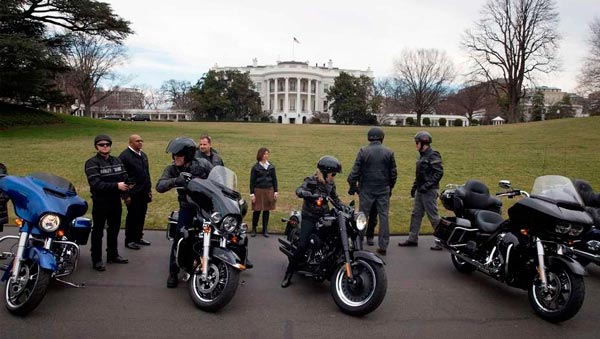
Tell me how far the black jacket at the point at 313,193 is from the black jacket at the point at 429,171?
246 centimetres

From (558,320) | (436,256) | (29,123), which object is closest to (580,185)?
(436,256)

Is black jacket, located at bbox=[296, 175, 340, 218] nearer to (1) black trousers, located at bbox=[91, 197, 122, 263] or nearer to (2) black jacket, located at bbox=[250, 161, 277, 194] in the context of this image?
(1) black trousers, located at bbox=[91, 197, 122, 263]

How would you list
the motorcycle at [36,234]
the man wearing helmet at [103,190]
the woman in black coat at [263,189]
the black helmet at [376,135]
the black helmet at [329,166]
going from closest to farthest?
the motorcycle at [36,234] < the black helmet at [329,166] < the man wearing helmet at [103,190] < the black helmet at [376,135] < the woman in black coat at [263,189]

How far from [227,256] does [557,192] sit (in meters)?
3.57

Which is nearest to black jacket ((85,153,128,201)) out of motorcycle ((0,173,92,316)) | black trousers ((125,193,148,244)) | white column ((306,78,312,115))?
motorcycle ((0,173,92,316))

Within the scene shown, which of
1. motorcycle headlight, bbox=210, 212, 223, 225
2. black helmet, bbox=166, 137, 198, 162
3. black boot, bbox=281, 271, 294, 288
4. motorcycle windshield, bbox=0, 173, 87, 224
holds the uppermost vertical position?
black helmet, bbox=166, 137, 198, 162

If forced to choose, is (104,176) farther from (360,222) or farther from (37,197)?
(360,222)

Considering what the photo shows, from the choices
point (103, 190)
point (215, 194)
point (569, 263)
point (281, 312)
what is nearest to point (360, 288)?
point (281, 312)

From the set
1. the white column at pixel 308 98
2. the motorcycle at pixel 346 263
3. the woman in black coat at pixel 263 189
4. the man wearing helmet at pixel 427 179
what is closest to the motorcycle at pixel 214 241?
the motorcycle at pixel 346 263

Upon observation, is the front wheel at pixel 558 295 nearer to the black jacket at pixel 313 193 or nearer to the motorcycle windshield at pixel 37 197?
the black jacket at pixel 313 193

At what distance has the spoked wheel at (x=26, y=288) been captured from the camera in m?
4.27

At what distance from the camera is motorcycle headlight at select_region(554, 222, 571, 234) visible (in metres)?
4.58

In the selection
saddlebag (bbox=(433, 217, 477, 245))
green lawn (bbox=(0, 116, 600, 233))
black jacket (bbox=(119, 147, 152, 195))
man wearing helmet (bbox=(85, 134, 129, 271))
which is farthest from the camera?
green lawn (bbox=(0, 116, 600, 233))

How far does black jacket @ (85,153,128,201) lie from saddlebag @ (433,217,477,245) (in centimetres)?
439
